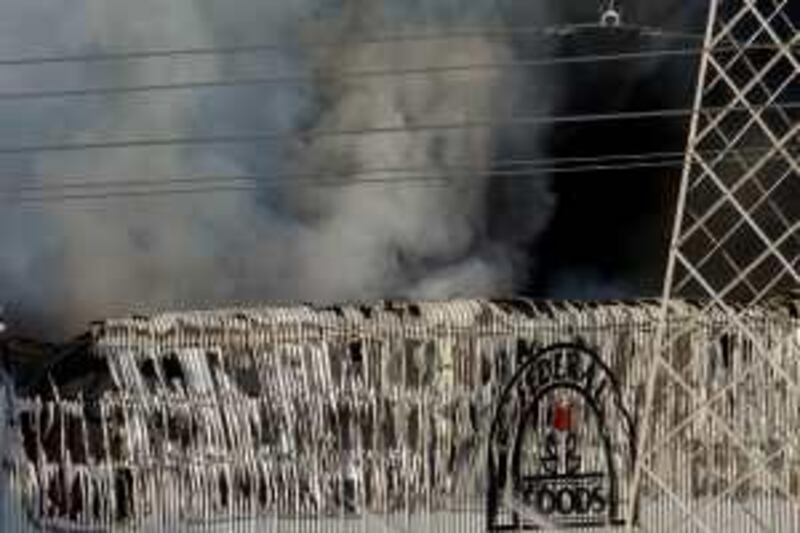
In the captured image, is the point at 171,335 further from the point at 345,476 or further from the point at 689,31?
the point at 689,31

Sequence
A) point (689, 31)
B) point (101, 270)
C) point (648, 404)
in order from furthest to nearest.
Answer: point (689, 31) < point (101, 270) < point (648, 404)

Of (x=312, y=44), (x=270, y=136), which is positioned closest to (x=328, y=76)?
(x=312, y=44)

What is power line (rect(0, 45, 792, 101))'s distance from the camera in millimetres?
7559

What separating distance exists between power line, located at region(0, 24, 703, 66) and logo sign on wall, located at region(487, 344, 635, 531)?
1.75 m

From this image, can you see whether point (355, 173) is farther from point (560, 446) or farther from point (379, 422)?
point (560, 446)

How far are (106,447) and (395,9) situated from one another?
8.79 feet

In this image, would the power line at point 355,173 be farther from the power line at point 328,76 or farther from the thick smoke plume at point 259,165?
the power line at point 328,76

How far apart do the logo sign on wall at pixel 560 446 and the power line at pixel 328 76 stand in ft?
5.34

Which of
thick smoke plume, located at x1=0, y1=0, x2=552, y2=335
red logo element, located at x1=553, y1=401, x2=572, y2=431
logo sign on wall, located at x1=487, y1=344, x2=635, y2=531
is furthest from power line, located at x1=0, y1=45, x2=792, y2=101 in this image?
red logo element, located at x1=553, y1=401, x2=572, y2=431

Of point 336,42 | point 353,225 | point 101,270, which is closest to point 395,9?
point 336,42

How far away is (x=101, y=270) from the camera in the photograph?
7.55 m

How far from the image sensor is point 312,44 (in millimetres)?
7727

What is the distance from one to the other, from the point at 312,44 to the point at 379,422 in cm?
216

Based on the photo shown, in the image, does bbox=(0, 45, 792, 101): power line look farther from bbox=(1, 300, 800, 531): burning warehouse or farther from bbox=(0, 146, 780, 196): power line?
bbox=(1, 300, 800, 531): burning warehouse
